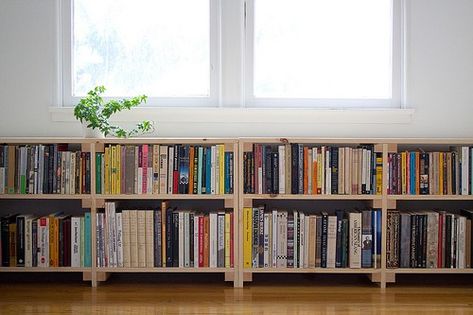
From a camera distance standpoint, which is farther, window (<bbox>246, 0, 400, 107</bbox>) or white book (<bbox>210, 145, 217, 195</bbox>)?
window (<bbox>246, 0, 400, 107</bbox>)

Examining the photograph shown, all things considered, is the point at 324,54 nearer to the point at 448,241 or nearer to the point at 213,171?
the point at 213,171

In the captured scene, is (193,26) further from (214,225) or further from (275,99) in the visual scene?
(214,225)

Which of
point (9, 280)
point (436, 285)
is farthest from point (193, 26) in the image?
point (436, 285)

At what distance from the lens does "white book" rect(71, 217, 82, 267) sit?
3.11 metres

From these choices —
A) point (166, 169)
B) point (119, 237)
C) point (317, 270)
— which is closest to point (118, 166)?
point (166, 169)

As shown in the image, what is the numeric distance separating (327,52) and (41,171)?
172 cm

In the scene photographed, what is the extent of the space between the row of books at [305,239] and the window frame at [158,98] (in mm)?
748

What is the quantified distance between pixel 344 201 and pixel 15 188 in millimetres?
1804

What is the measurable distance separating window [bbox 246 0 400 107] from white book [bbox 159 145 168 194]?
0.65 meters

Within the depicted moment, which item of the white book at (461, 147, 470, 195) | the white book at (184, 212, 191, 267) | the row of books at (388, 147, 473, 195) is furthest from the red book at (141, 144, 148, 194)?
the white book at (461, 147, 470, 195)

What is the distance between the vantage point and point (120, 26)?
3.47 metres

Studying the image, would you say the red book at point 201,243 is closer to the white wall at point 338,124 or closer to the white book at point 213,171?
the white book at point 213,171

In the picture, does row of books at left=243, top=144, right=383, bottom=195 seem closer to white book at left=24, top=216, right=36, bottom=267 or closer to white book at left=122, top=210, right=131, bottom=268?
white book at left=122, top=210, right=131, bottom=268

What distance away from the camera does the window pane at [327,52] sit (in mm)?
3467
